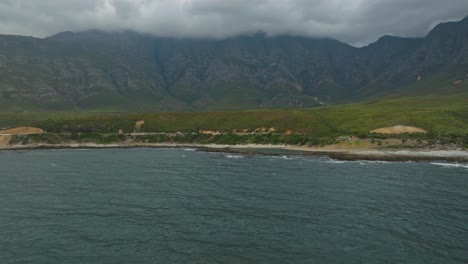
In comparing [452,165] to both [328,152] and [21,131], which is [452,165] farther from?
[21,131]

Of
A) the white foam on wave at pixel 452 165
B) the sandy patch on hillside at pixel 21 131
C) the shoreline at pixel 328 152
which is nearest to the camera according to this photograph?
the white foam on wave at pixel 452 165

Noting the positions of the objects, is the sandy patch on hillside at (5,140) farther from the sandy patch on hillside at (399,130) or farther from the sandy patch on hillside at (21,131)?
the sandy patch on hillside at (399,130)

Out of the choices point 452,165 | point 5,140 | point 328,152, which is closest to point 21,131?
point 5,140

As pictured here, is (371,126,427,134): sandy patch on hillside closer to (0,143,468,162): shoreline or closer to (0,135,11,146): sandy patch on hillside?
(0,143,468,162): shoreline

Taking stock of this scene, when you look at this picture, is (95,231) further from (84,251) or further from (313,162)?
(313,162)

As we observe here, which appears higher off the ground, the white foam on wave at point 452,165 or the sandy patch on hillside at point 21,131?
the sandy patch on hillside at point 21,131

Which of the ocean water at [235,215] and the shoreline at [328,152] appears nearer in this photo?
the ocean water at [235,215]

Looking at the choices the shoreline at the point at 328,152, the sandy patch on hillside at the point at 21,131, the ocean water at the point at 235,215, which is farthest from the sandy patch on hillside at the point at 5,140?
the ocean water at the point at 235,215
